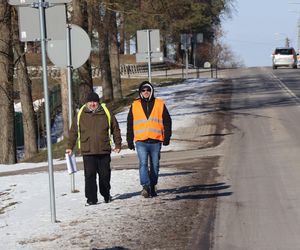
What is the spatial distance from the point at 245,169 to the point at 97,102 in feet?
14.6

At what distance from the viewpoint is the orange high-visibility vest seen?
9938mm

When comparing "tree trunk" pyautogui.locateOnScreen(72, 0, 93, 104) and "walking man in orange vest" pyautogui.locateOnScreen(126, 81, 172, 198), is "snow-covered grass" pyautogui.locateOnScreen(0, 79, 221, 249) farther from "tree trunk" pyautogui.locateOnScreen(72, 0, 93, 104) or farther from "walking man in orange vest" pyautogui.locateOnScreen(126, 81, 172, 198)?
"tree trunk" pyautogui.locateOnScreen(72, 0, 93, 104)

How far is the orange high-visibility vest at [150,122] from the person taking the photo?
9938 millimetres

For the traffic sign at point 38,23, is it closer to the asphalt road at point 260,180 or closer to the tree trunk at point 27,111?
the asphalt road at point 260,180

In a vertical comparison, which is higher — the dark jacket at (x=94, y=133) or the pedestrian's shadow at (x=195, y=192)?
the dark jacket at (x=94, y=133)

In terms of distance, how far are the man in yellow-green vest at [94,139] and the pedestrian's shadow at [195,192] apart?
29.2 inches

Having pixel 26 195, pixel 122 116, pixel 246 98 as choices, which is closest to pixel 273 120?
pixel 122 116

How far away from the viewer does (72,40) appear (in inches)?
Answer: 417

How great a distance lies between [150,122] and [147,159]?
1.93 ft

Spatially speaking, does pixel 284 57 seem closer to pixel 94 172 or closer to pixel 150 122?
pixel 150 122

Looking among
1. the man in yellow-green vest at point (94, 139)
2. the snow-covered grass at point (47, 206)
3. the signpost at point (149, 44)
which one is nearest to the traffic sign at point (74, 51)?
the man in yellow-green vest at point (94, 139)

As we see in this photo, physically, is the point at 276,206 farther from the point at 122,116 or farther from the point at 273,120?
the point at 122,116

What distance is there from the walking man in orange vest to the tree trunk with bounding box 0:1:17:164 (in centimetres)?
1045

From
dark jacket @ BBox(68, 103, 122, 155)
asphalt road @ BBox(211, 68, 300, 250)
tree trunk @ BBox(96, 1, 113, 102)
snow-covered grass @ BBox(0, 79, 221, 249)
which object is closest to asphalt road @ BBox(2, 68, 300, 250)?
asphalt road @ BBox(211, 68, 300, 250)
